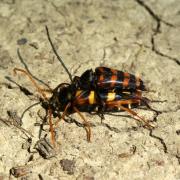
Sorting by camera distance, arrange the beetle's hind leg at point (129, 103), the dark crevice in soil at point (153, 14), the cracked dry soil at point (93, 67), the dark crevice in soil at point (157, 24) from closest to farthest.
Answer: the cracked dry soil at point (93, 67) < the beetle's hind leg at point (129, 103) < the dark crevice in soil at point (157, 24) < the dark crevice in soil at point (153, 14)

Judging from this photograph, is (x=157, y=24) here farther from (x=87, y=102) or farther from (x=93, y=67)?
(x=87, y=102)

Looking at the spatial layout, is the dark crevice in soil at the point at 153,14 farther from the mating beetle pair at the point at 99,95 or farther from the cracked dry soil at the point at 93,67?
the mating beetle pair at the point at 99,95

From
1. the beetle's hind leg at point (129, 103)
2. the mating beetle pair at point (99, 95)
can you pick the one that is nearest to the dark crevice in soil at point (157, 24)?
the mating beetle pair at point (99, 95)

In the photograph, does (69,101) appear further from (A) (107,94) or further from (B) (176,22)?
(B) (176,22)

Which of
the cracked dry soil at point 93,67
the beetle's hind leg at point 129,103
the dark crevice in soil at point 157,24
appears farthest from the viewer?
the dark crevice in soil at point 157,24

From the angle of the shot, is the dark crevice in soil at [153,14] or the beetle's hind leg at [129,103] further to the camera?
the dark crevice in soil at [153,14]

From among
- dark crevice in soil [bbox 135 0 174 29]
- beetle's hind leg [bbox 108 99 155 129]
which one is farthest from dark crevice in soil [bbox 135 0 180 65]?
beetle's hind leg [bbox 108 99 155 129]

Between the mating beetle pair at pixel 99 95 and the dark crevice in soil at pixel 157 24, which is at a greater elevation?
the dark crevice in soil at pixel 157 24

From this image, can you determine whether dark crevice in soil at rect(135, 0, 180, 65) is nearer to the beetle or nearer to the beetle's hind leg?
the beetle
